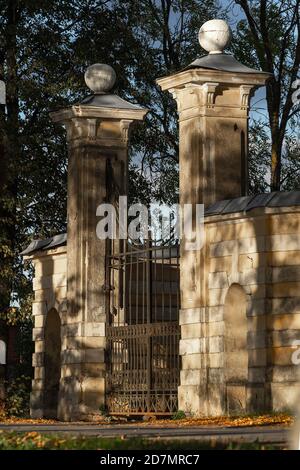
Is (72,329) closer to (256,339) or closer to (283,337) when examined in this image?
(256,339)

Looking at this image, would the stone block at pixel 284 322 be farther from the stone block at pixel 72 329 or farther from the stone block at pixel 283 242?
the stone block at pixel 72 329

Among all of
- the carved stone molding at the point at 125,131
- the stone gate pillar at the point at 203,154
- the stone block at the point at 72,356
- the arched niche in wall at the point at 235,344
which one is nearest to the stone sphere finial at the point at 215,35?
→ the stone gate pillar at the point at 203,154

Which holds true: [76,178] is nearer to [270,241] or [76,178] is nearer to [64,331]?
[64,331]

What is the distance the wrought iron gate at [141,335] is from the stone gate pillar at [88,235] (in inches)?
8.2

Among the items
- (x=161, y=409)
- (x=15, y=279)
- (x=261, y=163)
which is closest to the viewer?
(x=161, y=409)

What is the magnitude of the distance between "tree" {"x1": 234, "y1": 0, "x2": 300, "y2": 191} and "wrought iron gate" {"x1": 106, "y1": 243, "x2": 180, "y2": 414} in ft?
25.5

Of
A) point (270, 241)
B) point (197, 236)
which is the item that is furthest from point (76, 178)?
point (270, 241)

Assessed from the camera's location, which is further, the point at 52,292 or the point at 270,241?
the point at 52,292

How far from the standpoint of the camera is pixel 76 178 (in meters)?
21.4

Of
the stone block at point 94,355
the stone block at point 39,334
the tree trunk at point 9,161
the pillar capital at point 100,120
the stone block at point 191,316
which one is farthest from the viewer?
the tree trunk at point 9,161

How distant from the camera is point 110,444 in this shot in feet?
36.3

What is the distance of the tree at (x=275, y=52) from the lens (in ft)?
98.1
